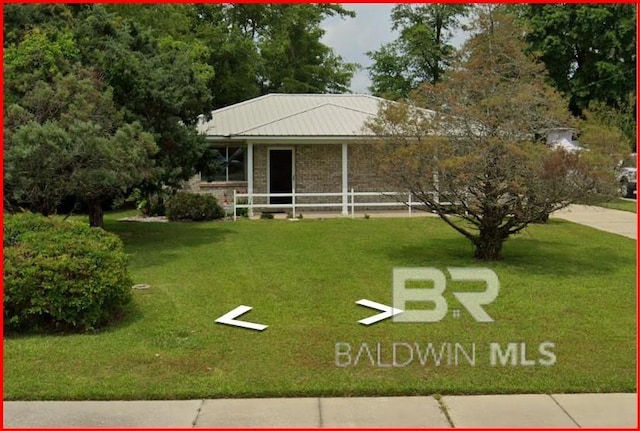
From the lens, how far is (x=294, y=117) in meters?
23.5

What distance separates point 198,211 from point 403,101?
9.68 meters

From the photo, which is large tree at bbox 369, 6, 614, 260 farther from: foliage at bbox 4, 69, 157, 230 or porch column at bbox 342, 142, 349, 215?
porch column at bbox 342, 142, 349, 215

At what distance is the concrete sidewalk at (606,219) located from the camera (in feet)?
56.7

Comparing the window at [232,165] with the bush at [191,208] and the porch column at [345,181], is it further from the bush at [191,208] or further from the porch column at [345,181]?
the porch column at [345,181]

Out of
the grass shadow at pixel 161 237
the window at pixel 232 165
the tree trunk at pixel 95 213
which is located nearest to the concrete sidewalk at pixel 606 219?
the grass shadow at pixel 161 237

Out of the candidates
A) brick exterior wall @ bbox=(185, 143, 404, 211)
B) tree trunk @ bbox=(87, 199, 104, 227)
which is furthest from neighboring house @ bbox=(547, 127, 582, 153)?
brick exterior wall @ bbox=(185, 143, 404, 211)

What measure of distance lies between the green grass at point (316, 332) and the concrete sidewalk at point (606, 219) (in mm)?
4079

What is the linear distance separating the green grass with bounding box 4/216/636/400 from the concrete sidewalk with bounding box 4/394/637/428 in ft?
0.54

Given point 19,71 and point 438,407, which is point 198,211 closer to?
point 19,71

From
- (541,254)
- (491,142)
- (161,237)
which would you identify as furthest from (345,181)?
(491,142)

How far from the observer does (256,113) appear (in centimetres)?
2542

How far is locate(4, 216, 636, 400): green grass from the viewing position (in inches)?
222

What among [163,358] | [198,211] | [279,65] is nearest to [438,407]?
[163,358]

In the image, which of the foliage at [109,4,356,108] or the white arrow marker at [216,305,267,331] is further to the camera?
the foliage at [109,4,356,108]
